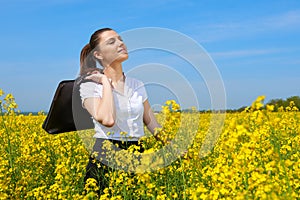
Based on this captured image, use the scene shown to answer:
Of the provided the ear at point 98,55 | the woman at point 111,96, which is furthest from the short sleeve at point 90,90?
the ear at point 98,55

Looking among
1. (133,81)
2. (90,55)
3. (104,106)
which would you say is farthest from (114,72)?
(104,106)

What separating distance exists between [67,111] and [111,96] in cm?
74

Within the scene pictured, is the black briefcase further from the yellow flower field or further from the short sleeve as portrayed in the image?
the yellow flower field

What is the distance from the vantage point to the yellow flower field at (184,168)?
2428 millimetres

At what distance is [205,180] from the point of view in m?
3.52

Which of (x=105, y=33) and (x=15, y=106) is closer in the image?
(x=105, y=33)

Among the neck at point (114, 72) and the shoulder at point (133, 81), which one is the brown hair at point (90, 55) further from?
the shoulder at point (133, 81)

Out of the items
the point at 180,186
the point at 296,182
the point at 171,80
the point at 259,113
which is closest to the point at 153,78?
the point at 171,80

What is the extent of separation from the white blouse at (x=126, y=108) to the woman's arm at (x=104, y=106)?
69 millimetres

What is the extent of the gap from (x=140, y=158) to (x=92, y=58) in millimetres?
1225

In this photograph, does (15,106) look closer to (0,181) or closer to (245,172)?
(0,181)

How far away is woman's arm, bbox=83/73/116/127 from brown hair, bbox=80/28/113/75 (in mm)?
310

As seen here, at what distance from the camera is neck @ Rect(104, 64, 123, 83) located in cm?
434

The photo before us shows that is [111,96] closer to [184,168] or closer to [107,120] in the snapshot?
[107,120]
